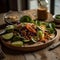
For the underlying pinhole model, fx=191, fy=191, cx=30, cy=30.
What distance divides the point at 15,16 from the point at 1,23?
132mm

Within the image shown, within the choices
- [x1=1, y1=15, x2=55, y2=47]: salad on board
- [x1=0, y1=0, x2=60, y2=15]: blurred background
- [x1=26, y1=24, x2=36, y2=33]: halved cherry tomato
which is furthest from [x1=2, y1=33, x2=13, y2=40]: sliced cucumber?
[x1=0, y1=0, x2=60, y2=15]: blurred background

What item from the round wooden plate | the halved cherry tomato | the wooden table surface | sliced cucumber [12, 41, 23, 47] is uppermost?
the halved cherry tomato

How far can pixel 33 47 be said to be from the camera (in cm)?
114

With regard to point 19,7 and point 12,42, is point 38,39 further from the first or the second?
point 19,7

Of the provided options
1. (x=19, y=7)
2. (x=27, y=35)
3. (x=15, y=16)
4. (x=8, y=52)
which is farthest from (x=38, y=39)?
(x=19, y=7)

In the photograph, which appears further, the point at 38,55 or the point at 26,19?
the point at 26,19

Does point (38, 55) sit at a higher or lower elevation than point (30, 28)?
lower

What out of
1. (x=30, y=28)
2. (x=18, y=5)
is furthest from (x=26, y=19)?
(x=18, y=5)

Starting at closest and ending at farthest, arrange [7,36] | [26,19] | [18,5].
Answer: [7,36]
[26,19]
[18,5]

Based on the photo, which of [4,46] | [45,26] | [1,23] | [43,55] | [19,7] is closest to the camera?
[43,55]

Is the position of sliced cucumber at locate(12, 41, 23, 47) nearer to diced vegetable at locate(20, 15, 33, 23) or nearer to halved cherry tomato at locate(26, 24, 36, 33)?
halved cherry tomato at locate(26, 24, 36, 33)

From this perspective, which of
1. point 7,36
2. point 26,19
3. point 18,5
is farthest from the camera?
point 18,5

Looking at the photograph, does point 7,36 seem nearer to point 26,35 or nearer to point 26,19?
point 26,35

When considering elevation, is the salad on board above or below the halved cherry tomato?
below
